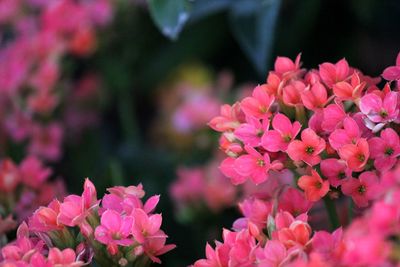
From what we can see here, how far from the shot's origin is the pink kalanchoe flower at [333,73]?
67 cm

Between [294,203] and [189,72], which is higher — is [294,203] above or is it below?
above

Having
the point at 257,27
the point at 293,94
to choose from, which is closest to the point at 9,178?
the point at 293,94

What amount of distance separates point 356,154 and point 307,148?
A: 0.14ft

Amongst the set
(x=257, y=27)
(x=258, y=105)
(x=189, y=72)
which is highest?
(x=258, y=105)

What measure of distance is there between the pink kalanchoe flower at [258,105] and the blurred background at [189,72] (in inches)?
11.5

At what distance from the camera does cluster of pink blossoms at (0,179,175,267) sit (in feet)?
1.96

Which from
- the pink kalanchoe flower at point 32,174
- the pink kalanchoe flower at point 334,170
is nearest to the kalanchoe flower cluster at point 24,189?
the pink kalanchoe flower at point 32,174

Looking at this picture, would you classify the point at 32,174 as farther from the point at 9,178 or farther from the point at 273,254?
the point at 273,254

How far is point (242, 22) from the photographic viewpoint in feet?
3.58

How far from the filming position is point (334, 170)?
632 millimetres

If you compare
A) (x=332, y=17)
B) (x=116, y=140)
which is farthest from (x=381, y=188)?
(x=116, y=140)

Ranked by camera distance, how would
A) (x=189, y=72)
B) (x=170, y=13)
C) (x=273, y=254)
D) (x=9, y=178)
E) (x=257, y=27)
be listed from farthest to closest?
(x=189, y=72), (x=257, y=27), (x=170, y=13), (x=9, y=178), (x=273, y=254)

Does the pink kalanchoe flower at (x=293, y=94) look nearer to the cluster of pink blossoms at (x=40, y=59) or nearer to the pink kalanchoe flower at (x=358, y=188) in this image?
the pink kalanchoe flower at (x=358, y=188)

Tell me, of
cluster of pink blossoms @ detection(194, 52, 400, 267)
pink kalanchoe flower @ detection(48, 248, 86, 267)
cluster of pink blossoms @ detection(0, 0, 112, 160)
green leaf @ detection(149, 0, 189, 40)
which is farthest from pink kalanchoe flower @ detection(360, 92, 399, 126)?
cluster of pink blossoms @ detection(0, 0, 112, 160)
